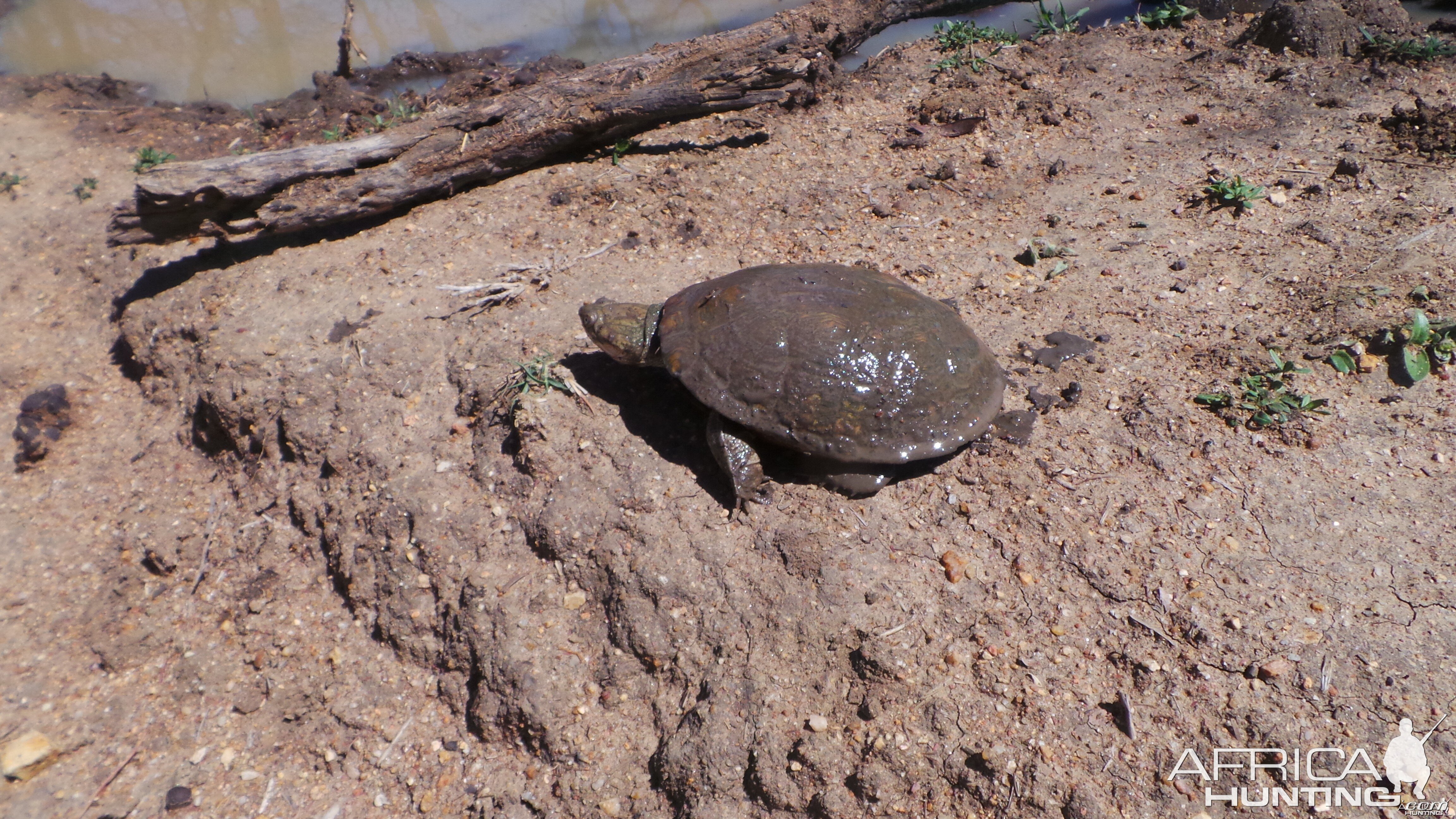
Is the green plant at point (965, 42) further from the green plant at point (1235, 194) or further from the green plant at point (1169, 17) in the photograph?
the green plant at point (1235, 194)

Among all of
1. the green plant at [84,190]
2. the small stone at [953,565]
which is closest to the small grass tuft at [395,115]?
the green plant at [84,190]

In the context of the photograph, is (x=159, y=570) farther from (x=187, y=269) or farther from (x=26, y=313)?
(x=26, y=313)

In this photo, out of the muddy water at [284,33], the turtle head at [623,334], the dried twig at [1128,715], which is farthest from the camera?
the muddy water at [284,33]

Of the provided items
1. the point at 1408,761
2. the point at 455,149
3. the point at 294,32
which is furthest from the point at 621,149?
the point at 294,32

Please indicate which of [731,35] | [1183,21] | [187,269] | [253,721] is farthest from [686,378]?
[1183,21]

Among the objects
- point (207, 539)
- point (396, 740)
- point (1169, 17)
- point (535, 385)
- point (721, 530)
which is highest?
point (1169, 17)

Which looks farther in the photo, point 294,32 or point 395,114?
point 294,32

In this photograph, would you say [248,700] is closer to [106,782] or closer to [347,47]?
[106,782]
